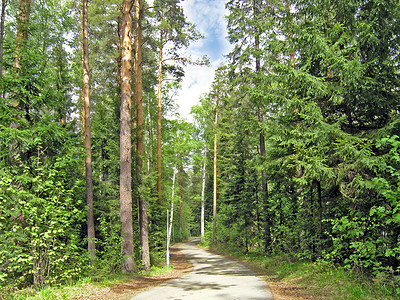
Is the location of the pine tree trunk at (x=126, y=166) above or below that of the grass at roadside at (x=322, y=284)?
above

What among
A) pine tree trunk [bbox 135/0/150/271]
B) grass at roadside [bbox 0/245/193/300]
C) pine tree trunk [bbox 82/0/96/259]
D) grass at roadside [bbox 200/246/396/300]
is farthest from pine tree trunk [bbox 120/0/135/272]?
grass at roadside [bbox 200/246/396/300]

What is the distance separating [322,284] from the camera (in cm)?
747

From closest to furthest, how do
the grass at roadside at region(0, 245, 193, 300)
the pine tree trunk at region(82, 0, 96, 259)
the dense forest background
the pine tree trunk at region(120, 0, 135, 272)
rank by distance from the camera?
1. the grass at roadside at region(0, 245, 193, 300)
2. the dense forest background
3. the pine tree trunk at region(120, 0, 135, 272)
4. the pine tree trunk at region(82, 0, 96, 259)

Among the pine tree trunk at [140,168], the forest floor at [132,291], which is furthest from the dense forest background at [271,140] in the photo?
the forest floor at [132,291]

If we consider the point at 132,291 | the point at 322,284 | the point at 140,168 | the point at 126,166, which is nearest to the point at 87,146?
the point at 140,168

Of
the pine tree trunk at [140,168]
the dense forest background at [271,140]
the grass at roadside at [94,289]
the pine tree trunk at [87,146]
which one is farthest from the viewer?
the pine tree trunk at [140,168]

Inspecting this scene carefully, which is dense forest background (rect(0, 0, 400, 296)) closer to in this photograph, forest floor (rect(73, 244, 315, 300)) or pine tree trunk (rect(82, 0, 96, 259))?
pine tree trunk (rect(82, 0, 96, 259))

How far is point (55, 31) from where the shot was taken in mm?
13758

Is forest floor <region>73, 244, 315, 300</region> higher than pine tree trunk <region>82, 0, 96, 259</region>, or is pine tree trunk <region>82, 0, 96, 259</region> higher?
pine tree trunk <region>82, 0, 96, 259</region>

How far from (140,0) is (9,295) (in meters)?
13.6

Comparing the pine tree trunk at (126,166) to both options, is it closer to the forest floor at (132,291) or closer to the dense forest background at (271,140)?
the dense forest background at (271,140)

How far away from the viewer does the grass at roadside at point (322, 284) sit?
6.05 metres

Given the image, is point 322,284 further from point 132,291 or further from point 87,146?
point 87,146

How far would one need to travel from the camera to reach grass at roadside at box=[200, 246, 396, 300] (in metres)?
6.05
